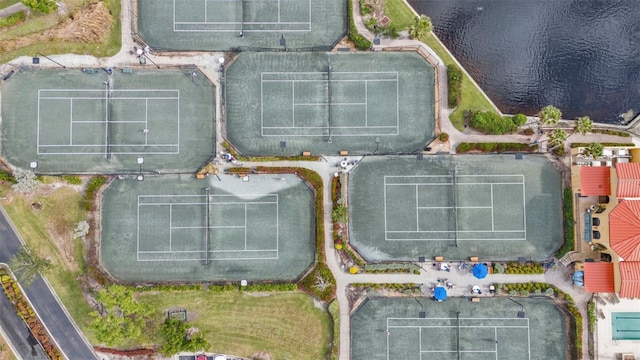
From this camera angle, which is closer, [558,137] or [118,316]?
[118,316]

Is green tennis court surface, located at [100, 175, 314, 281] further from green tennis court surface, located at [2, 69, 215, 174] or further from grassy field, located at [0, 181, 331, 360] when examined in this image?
green tennis court surface, located at [2, 69, 215, 174]

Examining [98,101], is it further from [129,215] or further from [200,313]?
[200,313]

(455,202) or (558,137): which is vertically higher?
(558,137)

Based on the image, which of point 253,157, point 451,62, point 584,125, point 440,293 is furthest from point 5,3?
point 584,125

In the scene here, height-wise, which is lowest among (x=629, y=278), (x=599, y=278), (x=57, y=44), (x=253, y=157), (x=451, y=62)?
(x=599, y=278)

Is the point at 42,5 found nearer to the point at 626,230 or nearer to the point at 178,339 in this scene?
the point at 178,339

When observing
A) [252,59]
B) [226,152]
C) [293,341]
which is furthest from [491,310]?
[252,59]

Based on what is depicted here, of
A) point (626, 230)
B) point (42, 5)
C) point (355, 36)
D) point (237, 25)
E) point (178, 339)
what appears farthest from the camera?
point (237, 25)
